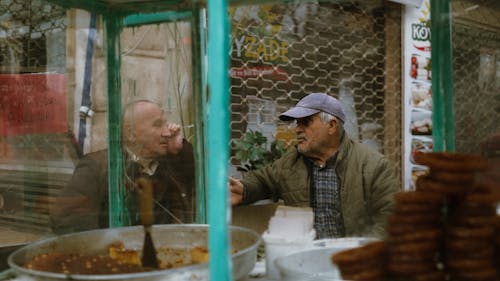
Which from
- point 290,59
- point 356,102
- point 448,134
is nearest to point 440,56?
point 448,134

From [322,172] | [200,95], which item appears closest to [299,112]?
[322,172]

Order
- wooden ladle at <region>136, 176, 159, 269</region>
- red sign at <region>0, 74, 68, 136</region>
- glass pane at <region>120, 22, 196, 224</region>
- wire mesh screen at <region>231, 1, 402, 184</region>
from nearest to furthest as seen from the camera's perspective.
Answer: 1. wooden ladle at <region>136, 176, 159, 269</region>
2. red sign at <region>0, 74, 68, 136</region>
3. glass pane at <region>120, 22, 196, 224</region>
4. wire mesh screen at <region>231, 1, 402, 184</region>

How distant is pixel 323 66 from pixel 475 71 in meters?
1.55

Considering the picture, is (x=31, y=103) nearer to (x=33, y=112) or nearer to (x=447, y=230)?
(x=33, y=112)

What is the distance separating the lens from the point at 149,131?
181cm

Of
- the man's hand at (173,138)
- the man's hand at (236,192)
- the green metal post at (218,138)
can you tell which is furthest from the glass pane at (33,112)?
the green metal post at (218,138)

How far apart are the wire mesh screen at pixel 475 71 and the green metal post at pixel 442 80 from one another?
0.04 meters

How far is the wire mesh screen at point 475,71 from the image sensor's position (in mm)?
1436

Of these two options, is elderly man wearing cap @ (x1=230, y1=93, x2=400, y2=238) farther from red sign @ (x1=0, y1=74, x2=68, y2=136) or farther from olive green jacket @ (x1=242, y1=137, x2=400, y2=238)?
red sign @ (x1=0, y1=74, x2=68, y2=136)

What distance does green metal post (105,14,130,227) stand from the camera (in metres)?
1.77

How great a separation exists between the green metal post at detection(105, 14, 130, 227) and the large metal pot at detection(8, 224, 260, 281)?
449 mm

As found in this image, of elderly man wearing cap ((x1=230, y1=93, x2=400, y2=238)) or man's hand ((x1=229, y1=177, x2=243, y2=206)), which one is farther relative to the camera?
elderly man wearing cap ((x1=230, y1=93, x2=400, y2=238))

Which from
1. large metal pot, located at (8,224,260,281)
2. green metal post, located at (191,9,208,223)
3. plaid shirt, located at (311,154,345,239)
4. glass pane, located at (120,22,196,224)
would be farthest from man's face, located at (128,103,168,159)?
plaid shirt, located at (311,154,345,239)

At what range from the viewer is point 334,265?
99 centimetres
